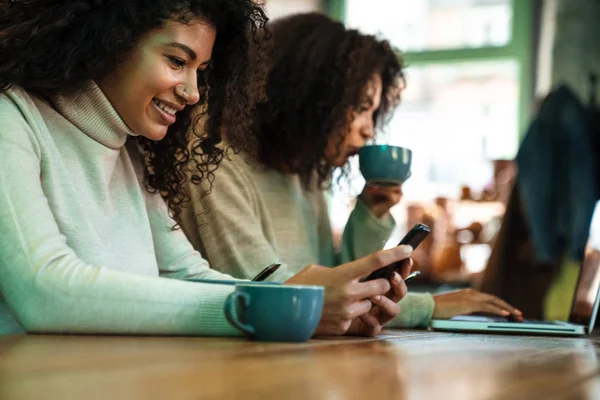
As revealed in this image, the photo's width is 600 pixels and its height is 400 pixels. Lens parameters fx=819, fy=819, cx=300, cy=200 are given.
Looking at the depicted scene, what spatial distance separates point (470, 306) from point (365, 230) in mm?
494

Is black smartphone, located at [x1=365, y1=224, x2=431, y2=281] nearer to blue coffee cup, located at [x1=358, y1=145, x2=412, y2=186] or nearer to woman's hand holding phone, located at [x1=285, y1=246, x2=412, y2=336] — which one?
woman's hand holding phone, located at [x1=285, y1=246, x2=412, y2=336]

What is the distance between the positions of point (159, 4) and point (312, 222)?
40.4 inches

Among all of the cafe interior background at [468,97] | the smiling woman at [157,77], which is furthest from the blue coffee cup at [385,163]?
the cafe interior background at [468,97]

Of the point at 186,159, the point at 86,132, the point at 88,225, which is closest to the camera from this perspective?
the point at 88,225

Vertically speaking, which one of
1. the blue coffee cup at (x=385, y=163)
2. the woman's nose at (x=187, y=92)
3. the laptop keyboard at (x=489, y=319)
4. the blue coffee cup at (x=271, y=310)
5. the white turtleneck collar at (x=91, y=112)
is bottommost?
the laptop keyboard at (x=489, y=319)

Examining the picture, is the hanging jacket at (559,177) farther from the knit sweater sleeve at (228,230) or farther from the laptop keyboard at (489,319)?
the knit sweater sleeve at (228,230)

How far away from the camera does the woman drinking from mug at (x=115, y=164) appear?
41.8 inches

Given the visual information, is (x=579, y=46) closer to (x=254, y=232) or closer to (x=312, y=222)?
(x=312, y=222)

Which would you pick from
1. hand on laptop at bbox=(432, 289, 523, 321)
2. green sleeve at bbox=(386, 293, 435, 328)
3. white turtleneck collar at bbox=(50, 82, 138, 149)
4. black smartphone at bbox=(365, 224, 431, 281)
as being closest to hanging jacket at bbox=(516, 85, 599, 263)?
hand on laptop at bbox=(432, 289, 523, 321)

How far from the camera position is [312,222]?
2354 mm

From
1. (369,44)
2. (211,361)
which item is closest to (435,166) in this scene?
(369,44)

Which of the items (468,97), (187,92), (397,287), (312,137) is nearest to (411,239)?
(397,287)

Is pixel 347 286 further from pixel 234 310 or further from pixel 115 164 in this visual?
pixel 115 164

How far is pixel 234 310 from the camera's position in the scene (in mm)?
1016
